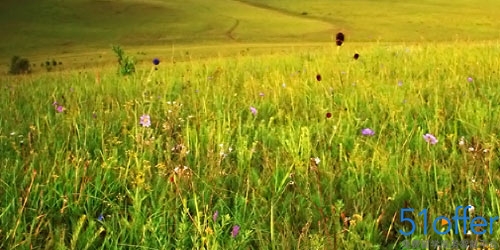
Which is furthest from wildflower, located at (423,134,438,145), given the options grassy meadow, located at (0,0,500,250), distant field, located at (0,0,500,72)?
distant field, located at (0,0,500,72)

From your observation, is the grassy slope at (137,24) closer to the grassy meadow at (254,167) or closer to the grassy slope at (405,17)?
the grassy slope at (405,17)

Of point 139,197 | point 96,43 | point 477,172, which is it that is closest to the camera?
point 139,197

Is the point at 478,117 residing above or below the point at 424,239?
above

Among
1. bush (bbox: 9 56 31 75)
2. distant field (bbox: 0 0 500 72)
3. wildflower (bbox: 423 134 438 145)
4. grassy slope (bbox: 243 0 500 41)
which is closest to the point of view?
wildflower (bbox: 423 134 438 145)

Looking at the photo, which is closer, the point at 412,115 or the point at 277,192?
the point at 277,192

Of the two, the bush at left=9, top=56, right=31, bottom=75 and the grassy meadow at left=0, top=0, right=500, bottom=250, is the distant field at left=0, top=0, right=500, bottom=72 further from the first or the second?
the grassy meadow at left=0, top=0, right=500, bottom=250

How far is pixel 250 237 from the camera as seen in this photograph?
73.7 inches

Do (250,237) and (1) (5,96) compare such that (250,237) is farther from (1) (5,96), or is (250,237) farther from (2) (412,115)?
(1) (5,96)

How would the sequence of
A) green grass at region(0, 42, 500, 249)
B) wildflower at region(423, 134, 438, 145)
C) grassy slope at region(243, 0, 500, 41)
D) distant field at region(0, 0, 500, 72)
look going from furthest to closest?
grassy slope at region(243, 0, 500, 41), distant field at region(0, 0, 500, 72), wildflower at region(423, 134, 438, 145), green grass at region(0, 42, 500, 249)

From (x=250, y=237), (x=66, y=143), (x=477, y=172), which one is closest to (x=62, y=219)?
(x=250, y=237)

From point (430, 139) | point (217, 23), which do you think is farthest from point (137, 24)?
point (430, 139)

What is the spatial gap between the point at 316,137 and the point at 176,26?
50.0 metres

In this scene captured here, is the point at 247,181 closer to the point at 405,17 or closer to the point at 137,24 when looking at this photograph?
the point at 405,17

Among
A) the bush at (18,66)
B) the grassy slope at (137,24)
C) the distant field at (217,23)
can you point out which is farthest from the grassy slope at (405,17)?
the bush at (18,66)
